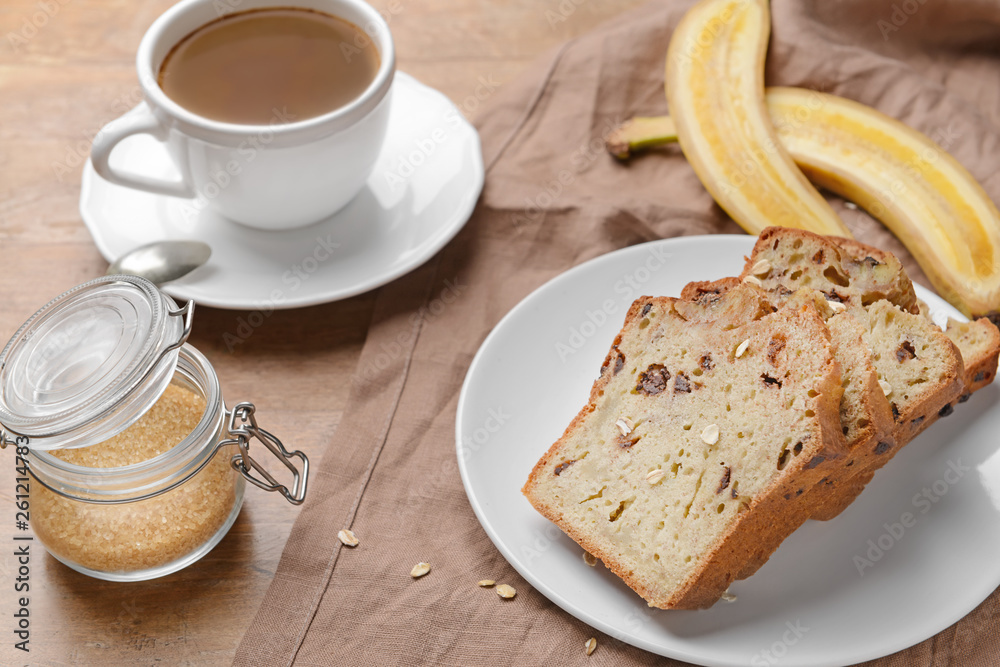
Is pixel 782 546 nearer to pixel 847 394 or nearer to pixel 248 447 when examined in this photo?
pixel 847 394

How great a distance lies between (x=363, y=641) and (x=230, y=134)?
40.6 inches

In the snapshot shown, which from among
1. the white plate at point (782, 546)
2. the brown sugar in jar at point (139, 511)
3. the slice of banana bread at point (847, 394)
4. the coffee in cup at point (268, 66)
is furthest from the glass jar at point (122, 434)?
the slice of banana bread at point (847, 394)

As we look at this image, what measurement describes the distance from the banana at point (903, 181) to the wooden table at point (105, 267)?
65 centimetres

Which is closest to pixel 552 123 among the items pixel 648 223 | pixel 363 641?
pixel 648 223

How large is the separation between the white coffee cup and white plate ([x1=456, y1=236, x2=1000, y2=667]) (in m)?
0.53

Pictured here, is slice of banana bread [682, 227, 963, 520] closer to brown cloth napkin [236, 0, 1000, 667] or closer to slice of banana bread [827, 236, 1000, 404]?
slice of banana bread [827, 236, 1000, 404]

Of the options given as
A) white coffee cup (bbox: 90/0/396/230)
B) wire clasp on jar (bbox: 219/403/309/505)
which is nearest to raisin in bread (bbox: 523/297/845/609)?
wire clasp on jar (bbox: 219/403/309/505)

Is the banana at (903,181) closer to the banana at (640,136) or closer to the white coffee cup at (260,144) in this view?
the banana at (640,136)

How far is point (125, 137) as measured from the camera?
188 centimetres

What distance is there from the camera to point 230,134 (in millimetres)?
1777

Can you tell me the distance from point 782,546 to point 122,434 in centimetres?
118

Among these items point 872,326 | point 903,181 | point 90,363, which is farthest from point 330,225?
point 903,181

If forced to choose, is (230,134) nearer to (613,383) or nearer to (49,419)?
(49,419)

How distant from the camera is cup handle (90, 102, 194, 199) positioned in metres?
1.86
